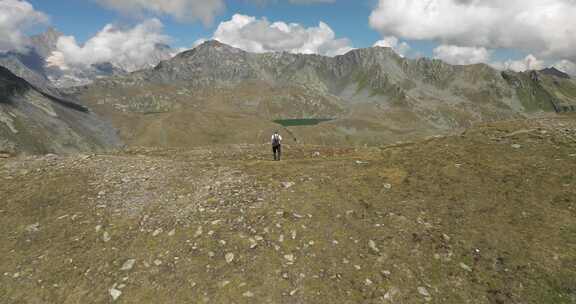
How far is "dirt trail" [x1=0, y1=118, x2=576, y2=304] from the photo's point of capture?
12789 mm

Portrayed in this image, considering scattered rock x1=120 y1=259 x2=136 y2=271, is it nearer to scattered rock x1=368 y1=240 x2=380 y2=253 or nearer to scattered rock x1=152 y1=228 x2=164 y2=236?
scattered rock x1=152 y1=228 x2=164 y2=236

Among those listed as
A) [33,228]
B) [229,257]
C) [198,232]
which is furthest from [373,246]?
[33,228]

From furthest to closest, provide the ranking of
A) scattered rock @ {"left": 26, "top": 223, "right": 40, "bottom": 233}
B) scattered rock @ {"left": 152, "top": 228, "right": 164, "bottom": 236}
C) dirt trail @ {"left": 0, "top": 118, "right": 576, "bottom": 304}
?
scattered rock @ {"left": 26, "top": 223, "right": 40, "bottom": 233} < scattered rock @ {"left": 152, "top": 228, "right": 164, "bottom": 236} < dirt trail @ {"left": 0, "top": 118, "right": 576, "bottom": 304}

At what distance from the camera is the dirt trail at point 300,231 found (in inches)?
504

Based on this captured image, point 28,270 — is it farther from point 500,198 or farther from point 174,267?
point 500,198

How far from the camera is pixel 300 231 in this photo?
1575 cm

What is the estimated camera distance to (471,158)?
2330cm

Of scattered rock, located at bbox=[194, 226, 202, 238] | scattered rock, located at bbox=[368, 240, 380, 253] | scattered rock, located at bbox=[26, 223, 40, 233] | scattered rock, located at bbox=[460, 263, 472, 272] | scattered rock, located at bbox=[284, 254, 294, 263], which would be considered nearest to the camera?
scattered rock, located at bbox=[460, 263, 472, 272]

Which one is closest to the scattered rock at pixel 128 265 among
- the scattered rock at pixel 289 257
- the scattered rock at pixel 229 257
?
the scattered rock at pixel 229 257

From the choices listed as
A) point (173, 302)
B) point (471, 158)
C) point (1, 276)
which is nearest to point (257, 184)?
point (173, 302)

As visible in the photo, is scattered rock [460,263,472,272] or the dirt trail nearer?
the dirt trail

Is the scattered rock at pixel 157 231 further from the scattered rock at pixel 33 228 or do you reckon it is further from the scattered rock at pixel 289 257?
the scattered rock at pixel 289 257

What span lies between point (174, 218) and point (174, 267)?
3618mm

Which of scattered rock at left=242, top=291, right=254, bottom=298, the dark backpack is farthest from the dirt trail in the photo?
the dark backpack
